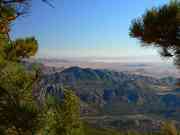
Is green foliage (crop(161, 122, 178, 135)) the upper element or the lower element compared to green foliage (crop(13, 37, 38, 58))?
lower

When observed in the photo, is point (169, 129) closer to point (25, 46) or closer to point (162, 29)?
point (162, 29)

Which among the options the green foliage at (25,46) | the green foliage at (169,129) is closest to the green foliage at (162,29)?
the green foliage at (169,129)

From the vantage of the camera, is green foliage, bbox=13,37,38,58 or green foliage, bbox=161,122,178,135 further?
green foliage, bbox=13,37,38,58

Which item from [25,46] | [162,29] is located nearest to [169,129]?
[162,29]

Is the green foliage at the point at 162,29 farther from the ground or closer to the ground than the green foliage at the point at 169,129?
farther from the ground

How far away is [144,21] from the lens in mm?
9797

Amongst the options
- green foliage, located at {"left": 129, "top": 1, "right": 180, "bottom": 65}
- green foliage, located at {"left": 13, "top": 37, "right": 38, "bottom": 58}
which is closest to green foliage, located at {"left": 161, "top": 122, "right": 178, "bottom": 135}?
green foliage, located at {"left": 129, "top": 1, "right": 180, "bottom": 65}

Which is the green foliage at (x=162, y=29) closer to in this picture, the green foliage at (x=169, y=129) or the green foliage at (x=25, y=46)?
the green foliage at (x=169, y=129)

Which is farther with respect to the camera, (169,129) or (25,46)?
(25,46)

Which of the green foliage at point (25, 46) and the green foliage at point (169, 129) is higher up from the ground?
the green foliage at point (25, 46)

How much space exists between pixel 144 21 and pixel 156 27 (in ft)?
1.39

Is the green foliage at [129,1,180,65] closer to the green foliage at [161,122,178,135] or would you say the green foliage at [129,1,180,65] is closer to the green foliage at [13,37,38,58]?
the green foliage at [161,122,178,135]

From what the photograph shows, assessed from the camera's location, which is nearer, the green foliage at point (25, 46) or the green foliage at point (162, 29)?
the green foliage at point (162, 29)

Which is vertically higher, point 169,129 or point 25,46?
point 25,46
